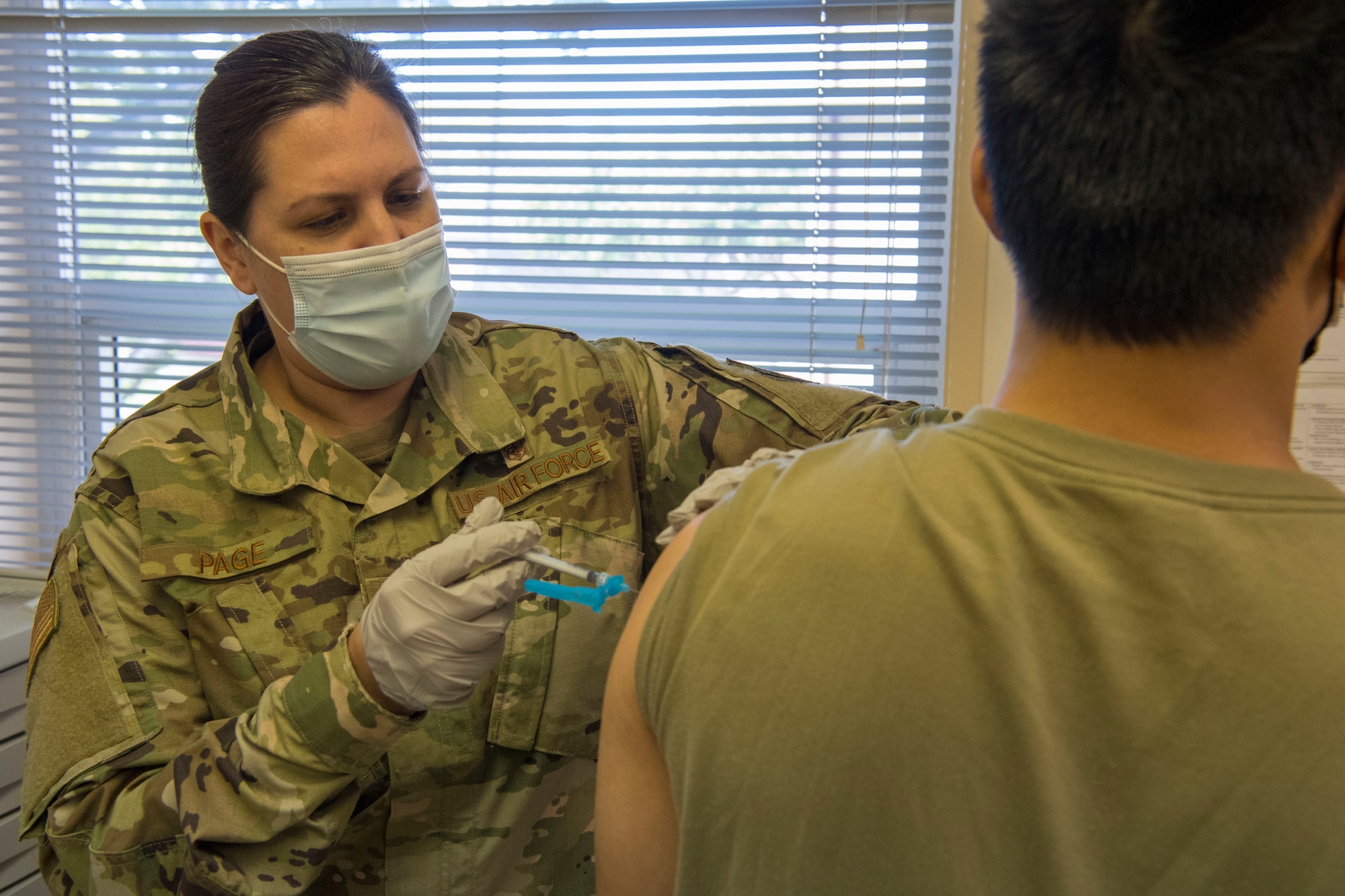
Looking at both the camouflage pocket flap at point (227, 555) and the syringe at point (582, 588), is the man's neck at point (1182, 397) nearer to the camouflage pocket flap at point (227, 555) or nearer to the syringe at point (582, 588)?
the syringe at point (582, 588)

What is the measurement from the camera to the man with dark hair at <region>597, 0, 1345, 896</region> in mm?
539

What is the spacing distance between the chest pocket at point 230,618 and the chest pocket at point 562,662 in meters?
0.31

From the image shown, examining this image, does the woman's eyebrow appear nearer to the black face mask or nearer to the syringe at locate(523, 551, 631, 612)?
the syringe at locate(523, 551, 631, 612)

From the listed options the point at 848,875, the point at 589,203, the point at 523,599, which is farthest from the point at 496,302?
the point at 848,875

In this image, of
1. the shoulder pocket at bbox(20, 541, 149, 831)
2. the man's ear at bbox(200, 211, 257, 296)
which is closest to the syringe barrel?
the shoulder pocket at bbox(20, 541, 149, 831)

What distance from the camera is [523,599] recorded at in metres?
1.40

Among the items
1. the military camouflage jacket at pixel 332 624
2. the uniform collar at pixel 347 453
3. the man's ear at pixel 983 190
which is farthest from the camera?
the uniform collar at pixel 347 453

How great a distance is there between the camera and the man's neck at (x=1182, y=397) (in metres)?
0.60

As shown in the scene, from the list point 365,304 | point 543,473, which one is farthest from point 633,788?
point 365,304

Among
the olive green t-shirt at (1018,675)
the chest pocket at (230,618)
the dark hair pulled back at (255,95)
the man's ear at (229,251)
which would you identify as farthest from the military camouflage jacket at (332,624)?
the olive green t-shirt at (1018,675)

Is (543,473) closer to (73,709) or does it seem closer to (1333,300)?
(73,709)

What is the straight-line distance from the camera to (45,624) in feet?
4.07

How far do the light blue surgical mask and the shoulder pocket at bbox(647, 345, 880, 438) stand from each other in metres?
0.46

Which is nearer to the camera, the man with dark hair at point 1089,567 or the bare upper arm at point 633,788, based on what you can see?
the man with dark hair at point 1089,567
